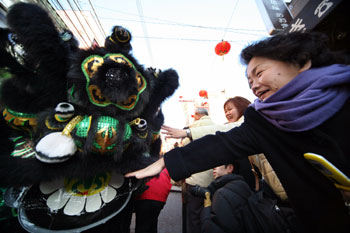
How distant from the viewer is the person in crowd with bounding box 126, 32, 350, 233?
0.66 m

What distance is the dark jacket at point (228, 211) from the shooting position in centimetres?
105

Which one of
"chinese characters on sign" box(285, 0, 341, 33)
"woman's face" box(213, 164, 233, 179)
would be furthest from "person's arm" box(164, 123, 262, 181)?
"chinese characters on sign" box(285, 0, 341, 33)

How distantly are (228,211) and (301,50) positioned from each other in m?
1.14

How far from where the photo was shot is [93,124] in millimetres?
723

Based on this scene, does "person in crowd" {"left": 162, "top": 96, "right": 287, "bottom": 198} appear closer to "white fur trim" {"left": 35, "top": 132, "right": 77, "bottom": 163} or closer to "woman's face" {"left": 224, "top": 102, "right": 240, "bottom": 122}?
"woman's face" {"left": 224, "top": 102, "right": 240, "bottom": 122}

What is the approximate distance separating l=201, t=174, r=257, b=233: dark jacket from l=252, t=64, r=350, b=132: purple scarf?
26.6 inches

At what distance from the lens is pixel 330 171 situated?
0.61 m

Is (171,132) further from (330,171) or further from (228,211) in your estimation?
(330,171)

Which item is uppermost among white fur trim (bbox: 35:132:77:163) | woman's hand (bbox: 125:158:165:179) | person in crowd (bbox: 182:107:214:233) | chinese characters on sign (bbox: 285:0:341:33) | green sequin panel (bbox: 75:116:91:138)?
chinese characters on sign (bbox: 285:0:341:33)

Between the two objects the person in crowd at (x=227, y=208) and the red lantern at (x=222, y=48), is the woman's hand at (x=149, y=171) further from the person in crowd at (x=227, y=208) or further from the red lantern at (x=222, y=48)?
the red lantern at (x=222, y=48)

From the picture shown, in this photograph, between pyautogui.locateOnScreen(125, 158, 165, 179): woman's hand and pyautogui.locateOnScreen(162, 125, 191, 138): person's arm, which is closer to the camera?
pyautogui.locateOnScreen(125, 158, 165, 179): woman's hand

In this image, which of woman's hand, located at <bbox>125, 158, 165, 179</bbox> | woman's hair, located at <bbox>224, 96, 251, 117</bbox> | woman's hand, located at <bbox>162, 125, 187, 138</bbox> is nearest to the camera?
woman's hand, located at <bbox>125, 158, 165, 179</bbox>

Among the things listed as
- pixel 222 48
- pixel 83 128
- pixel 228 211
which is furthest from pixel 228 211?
pixel 222 48

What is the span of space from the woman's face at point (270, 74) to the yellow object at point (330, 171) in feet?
1.28
